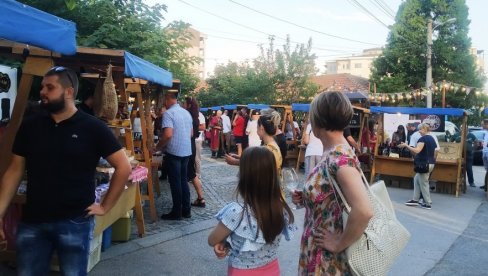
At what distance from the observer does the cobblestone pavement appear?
6.66 metres

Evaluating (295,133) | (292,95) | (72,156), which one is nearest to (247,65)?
(292,95)

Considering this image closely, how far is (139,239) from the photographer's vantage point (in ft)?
19.5

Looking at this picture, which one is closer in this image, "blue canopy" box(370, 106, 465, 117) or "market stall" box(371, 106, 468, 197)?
"market stall" box(371, 106, 468, 197)

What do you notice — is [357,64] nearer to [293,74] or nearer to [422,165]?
[293,74]

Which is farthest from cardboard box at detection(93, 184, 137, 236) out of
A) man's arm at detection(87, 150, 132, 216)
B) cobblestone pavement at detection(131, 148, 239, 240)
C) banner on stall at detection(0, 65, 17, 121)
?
banner on stall at detection(0, 65, 17, 121)

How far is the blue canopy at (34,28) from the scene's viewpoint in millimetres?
2932

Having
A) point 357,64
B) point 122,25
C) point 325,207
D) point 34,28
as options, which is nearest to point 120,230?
point 34,28

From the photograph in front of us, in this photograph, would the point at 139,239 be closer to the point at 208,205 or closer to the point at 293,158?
the point at 208,205

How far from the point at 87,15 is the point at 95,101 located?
11.9ft

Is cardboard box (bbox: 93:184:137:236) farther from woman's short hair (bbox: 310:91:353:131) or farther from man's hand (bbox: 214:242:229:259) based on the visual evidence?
woman's short hair (bbox: 310:91:353:131)

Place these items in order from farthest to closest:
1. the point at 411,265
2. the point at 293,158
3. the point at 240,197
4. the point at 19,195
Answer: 1. the point at 293,158
2. the point at 411,265
3. the point at 19,195
4. the point at 240,197

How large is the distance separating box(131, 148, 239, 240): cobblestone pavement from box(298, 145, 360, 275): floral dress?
4.44ft

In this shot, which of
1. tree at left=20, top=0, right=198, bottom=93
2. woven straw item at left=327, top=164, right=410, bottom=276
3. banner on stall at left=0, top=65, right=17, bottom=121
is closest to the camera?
woven straw item at left=327, top=164, right=410, bottom=276

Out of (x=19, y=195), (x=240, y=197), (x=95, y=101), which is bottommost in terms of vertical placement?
(x=19, y=195)
